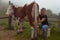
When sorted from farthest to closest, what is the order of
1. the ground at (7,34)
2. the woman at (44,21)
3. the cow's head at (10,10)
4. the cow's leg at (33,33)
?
1. the cow's head at (10,10)
2. the ground at (7,34)
3. the cow's leg at (33,33)
4. the woman at (44,21)

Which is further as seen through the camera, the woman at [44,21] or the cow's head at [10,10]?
the cow's head at [10,10]

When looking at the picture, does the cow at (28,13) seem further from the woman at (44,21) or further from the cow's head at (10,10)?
the woman at (44,21)

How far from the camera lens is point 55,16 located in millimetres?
7570

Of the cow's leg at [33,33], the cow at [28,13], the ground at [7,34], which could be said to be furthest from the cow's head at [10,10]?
the cow's leg at [33,33]

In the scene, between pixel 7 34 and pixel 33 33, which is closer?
pixel 33 33

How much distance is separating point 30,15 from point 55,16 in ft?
5.72

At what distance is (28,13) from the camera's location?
620cm

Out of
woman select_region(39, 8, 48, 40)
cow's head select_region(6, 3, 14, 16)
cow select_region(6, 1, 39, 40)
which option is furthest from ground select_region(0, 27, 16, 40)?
woman select_region(39, 8, 48, 40)

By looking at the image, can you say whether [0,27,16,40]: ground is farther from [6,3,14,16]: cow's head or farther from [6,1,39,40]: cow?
[6,3,14,16]: cow's head

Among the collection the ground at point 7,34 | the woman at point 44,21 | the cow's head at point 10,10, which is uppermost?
the cow's head at point 10,10

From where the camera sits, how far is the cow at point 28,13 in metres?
5.89

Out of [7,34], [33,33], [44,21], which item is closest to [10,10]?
[7,34]

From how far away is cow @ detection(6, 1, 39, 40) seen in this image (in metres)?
5.89

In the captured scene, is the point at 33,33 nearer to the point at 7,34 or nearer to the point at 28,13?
the point at 28,13
